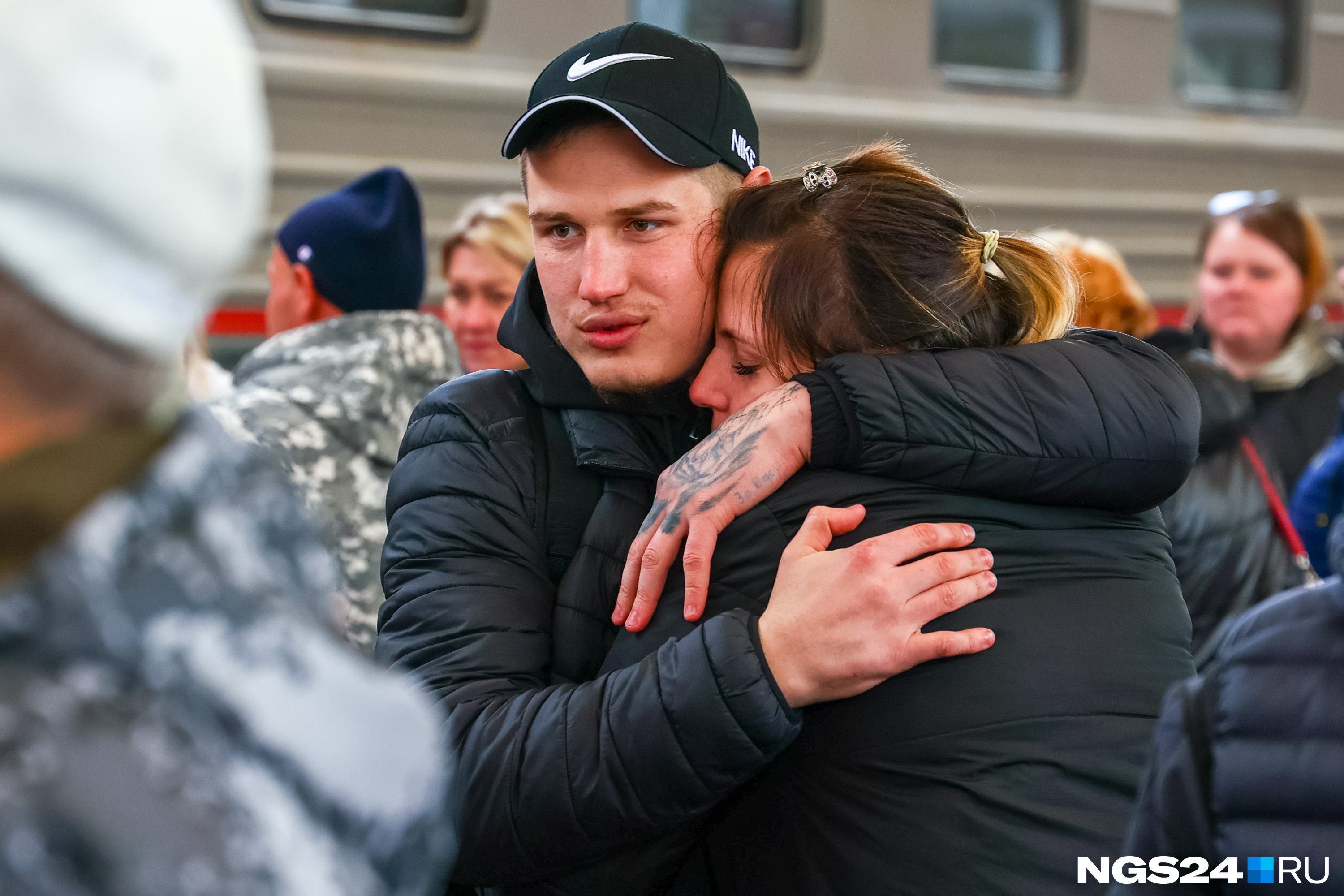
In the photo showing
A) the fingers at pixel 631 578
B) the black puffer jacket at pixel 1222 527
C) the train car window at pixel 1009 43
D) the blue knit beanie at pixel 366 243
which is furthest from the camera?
the train car window at pixel 1009 43

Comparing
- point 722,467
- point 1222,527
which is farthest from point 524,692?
point 1222,527

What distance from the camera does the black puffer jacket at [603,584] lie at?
1268 mm

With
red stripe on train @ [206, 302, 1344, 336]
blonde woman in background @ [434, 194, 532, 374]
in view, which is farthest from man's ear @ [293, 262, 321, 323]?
red stripe on train @ [206, 302, 1344, 336]

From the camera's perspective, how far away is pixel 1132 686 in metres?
1.29

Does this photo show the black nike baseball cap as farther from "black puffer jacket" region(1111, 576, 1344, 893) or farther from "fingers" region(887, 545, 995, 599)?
"black puffer jacket" region(1111, 576, 1344, 893)

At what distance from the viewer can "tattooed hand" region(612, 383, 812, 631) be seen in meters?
1.37

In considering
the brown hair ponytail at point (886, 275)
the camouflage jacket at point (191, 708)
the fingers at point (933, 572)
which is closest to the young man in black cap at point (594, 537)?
the fingers at point (933, 572)

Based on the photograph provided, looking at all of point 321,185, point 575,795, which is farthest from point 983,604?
point 321,185

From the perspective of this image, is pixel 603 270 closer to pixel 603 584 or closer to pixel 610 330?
pixel 610 330

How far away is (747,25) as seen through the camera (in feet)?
14.8

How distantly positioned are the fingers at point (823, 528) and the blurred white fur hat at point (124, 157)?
0.76 m

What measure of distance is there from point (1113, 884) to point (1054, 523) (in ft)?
1.40

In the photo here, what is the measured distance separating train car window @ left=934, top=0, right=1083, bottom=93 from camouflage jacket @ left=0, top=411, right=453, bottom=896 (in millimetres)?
4664

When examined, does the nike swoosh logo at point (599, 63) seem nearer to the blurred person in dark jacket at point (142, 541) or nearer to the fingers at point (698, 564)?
the fingers at point (698, 564)
